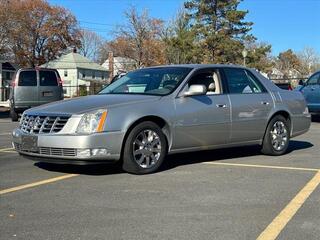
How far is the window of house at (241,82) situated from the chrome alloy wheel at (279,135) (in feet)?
2.25

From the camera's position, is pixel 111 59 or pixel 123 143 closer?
pixel 123 143

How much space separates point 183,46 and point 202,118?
43.2 m

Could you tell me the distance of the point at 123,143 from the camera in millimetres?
7324

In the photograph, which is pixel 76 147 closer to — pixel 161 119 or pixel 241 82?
pixel 161 119

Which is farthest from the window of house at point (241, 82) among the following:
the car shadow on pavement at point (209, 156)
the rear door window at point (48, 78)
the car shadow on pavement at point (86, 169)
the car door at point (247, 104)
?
the rear door window at point (48, 78)

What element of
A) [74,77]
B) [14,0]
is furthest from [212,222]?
[74,77]

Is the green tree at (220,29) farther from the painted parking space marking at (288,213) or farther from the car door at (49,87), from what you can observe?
the painted parking space marking at (288,213)

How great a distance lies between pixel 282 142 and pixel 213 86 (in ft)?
5.98

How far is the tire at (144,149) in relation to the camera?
7.36 meters

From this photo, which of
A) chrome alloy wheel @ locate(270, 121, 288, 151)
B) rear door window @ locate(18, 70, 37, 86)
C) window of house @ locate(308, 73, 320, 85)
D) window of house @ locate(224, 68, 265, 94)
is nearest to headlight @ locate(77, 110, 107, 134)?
window of house @ locate(224, 68, 265, 94)

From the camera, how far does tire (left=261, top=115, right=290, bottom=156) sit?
9367mm

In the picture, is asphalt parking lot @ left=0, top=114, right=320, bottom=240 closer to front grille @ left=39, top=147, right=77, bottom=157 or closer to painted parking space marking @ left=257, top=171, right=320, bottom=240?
painted parking space marking @ left=257, top=171, right=320, bottom=240

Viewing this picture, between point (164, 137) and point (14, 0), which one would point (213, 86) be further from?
point (14, 0)

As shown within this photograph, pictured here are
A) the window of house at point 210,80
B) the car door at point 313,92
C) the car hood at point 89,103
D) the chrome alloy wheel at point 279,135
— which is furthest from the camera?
the car door at point 313,92
